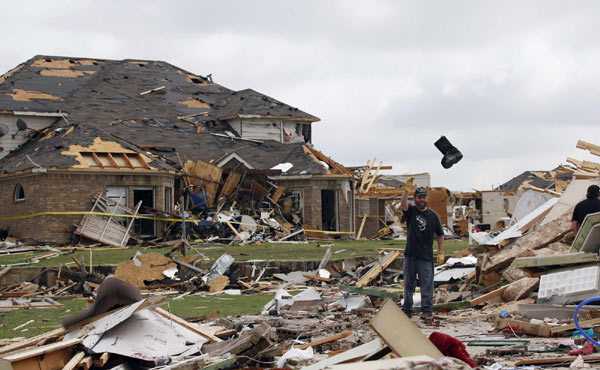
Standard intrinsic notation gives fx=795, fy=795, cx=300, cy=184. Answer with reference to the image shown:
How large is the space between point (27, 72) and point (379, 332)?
35165 mm

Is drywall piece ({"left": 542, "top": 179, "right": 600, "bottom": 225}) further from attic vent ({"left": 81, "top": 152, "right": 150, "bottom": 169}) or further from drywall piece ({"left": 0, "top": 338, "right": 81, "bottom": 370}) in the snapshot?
attic vent ({"left": 81, "top": 152, "right": 150, "bottom": 169})

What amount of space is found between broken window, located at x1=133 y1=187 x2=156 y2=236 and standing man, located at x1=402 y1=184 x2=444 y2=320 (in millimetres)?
19125

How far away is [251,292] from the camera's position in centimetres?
1683

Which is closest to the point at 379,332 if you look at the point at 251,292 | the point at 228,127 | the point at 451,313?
the point at 451,313

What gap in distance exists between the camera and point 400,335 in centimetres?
660

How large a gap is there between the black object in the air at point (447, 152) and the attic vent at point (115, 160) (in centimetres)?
1719

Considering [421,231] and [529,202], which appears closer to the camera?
[421,231]

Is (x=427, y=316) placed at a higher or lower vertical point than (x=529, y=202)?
lower

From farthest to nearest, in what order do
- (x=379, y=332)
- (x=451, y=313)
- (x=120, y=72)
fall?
(x=120, y=72) → (x=451, y=313) → (x=379, y=332)

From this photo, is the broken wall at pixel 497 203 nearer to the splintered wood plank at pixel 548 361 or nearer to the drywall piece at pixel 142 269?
the drywall piece at pixel 142 269

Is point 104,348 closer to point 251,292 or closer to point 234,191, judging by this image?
point 251,292

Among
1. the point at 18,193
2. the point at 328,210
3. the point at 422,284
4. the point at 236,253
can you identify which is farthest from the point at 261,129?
the point at 422,284

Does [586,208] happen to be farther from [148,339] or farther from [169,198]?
[169,198]

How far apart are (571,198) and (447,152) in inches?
145
